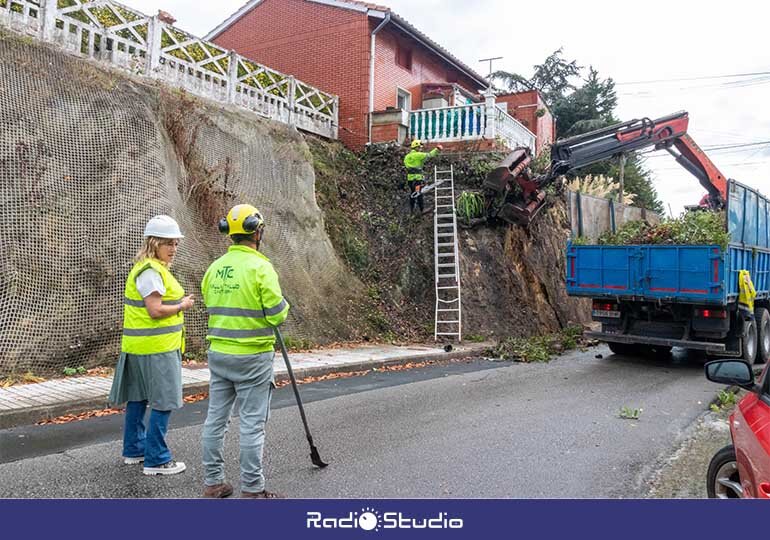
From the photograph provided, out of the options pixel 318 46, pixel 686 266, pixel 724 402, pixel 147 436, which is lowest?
pixel 724 402

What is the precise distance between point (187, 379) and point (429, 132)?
11.4 metres

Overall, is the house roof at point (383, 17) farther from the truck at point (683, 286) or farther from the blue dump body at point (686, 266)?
the blue dump body at point (686, 266)

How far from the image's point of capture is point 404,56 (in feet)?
66.5

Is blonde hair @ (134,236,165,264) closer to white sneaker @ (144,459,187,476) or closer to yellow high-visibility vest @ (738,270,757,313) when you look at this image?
white sneaker @ (144,459,187,476)

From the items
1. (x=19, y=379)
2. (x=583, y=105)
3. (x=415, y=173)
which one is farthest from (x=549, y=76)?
(x=19, y=379)

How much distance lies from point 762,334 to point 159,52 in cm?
1240

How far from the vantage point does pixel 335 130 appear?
17391mm

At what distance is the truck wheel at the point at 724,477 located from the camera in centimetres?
344

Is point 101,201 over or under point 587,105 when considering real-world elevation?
under

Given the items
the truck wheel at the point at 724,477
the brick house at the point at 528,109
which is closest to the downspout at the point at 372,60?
the brick house at the point at 528,109

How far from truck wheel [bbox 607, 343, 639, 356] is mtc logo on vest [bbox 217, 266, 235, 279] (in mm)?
9638

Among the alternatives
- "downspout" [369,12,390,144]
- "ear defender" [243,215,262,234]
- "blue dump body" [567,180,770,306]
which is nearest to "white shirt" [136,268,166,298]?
"ear defender" [243,215,262,234]

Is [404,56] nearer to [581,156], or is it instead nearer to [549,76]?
[581,156]

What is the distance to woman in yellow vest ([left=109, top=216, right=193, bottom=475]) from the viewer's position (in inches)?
175
